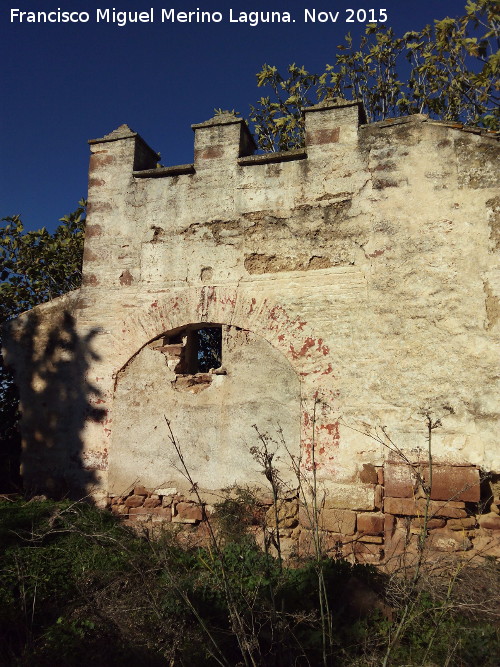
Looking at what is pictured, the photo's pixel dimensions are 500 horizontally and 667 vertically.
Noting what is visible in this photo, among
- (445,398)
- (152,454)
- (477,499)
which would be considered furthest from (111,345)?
(477,499)

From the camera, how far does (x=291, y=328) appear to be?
5910 mm

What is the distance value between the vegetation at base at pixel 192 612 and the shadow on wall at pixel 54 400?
60.5 inches

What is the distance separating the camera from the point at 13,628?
12.9 ft

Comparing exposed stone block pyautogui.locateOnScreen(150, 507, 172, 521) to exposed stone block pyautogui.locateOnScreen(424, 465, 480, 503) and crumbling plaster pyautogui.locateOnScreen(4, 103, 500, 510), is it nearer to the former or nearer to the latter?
crumbling plaster pyautogui.locateOnScreen(4, 103, 500, 510)

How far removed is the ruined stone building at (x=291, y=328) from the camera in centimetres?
530

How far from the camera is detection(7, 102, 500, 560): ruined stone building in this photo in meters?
5.30

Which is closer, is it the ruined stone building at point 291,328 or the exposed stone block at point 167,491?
the ruined stone building at point 291,328

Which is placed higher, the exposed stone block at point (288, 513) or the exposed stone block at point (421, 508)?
the exposed stone block at point (421, 508)

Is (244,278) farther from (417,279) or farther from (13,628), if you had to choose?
(13,628)

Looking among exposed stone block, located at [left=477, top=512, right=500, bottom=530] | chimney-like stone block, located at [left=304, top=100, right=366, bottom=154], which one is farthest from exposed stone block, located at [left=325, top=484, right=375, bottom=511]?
chimney-like stone block, located at [left=304, top=100, right=366, bottom=154]

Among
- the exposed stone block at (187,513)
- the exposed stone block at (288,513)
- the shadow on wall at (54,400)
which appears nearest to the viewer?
the exposed stone block at (288,513)

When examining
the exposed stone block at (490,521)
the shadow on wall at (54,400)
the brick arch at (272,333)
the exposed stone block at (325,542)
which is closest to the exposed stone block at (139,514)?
the shadow on wall at (54,400)

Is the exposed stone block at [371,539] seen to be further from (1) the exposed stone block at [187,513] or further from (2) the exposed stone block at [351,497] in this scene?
(1) the exposed stone block at [187,513]

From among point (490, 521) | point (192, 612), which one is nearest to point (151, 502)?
point (192, 612)
